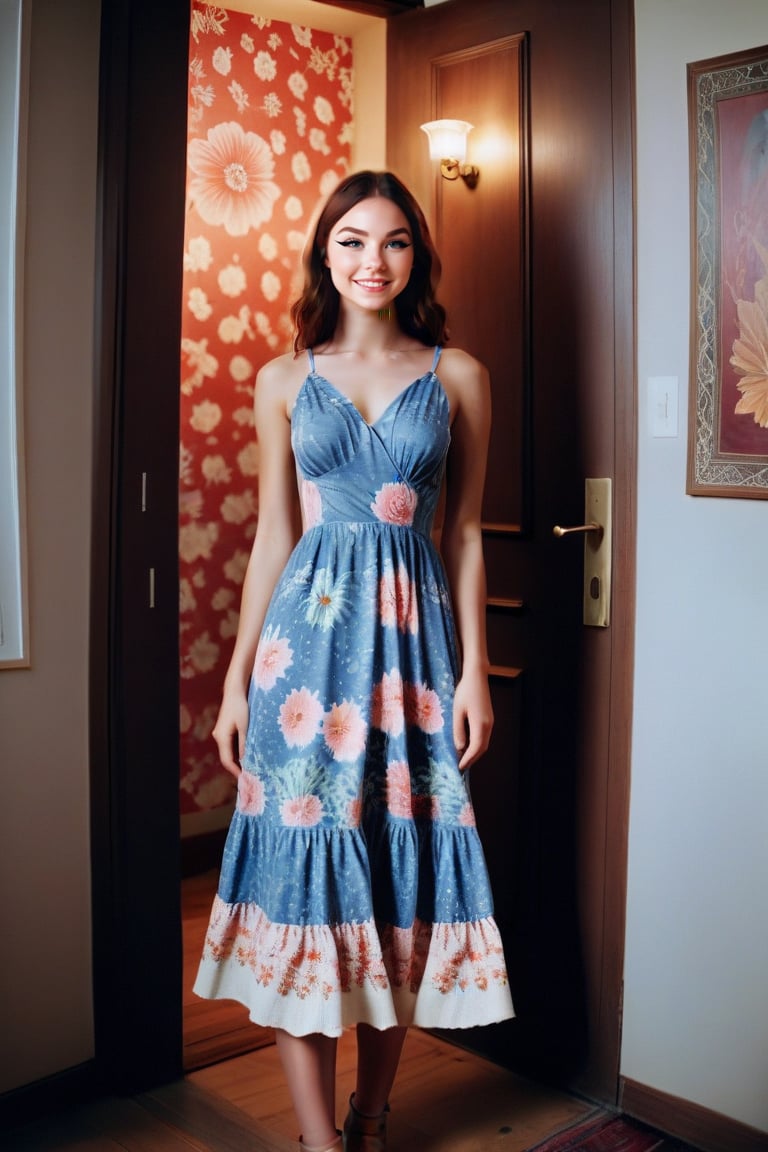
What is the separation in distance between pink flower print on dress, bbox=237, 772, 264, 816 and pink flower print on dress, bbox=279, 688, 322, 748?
9 cm

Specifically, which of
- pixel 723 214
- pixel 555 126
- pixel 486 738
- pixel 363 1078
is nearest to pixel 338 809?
pixel 486 738

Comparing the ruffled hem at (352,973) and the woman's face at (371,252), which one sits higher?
the woman's face at (371,252)

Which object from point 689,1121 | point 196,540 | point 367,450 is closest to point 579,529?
point 367,450

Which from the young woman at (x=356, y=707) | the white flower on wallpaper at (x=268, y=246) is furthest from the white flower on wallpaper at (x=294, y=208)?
the young woman at (x=356, y=707)

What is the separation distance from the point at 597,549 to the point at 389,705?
0.59 m

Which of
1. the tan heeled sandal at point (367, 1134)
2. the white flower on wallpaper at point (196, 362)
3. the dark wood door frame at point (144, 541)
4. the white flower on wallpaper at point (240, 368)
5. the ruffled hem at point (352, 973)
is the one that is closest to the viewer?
the ruffled hem at point (352, 973)

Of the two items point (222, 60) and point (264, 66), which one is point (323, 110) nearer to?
point (264, 66)

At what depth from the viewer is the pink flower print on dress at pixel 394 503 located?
1.90 meters

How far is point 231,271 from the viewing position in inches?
146

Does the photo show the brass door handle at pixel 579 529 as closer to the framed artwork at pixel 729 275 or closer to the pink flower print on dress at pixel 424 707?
the framed artwork at pixel 729 275

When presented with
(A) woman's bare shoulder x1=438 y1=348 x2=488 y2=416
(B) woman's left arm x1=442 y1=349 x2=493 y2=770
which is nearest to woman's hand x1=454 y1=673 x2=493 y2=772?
(B) woman's left arm x1=442 y1=349 x2=493 y2=770

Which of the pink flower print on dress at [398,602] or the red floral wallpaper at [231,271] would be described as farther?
the red floral wallpaper at [231,271]

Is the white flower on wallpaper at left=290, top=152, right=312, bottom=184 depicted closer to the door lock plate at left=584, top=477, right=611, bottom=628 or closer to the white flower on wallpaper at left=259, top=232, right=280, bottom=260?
the white flower on wallpaper at left=259, top=232, right=280, bottom=260

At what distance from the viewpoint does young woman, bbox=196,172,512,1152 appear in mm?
1849
